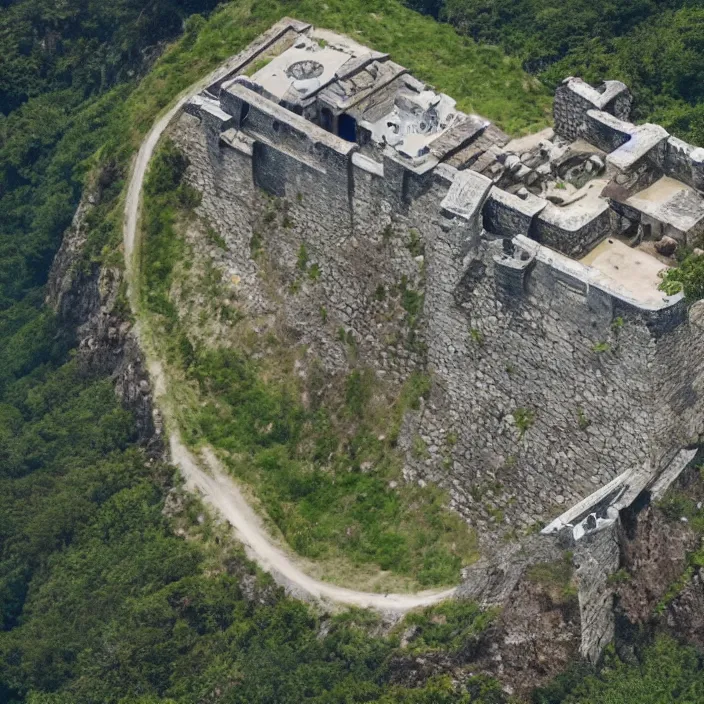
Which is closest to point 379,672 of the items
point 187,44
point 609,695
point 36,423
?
point 609,695

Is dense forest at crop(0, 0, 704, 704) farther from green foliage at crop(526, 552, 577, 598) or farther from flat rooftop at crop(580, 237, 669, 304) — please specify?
flat rooftop at crop(580, 237, 669, 304)

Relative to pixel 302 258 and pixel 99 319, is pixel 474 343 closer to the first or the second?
pixel 302 258

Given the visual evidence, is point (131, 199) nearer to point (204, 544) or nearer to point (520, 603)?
point (204, 544)

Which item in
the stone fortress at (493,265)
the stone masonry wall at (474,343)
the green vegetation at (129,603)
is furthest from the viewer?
the green vegetation at (129,603)

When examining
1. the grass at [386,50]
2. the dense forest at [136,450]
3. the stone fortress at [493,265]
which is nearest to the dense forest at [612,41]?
the dense forest at [136,450]

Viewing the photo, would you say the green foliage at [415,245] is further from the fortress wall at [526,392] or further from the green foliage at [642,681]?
the green foliage at [642,681]

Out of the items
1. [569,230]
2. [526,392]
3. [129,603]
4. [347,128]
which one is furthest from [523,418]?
[129,603]

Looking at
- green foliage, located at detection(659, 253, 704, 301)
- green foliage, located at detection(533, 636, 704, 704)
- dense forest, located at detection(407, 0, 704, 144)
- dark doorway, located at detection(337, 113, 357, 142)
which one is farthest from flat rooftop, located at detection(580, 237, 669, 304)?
dense forest, located at detection(407, 0, 704, 144)

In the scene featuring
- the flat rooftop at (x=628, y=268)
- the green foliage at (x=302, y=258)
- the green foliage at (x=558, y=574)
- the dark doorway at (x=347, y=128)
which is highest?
the flat rooftop at (x=628, y=268)
